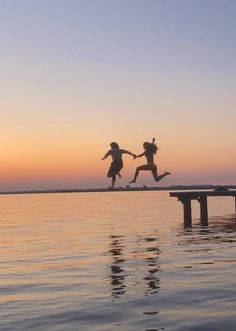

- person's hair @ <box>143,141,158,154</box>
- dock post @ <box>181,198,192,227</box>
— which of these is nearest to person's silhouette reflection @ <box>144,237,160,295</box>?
person's hair @ <box>143,141,158,154</box>

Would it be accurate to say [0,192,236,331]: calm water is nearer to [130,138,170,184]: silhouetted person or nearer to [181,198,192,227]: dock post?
[130,138,170,184]: silhouetted person

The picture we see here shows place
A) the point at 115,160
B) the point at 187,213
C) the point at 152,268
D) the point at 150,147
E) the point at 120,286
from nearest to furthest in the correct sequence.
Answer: the point at 120,286
the point at 152,268
the point at 115,160
the point at 150,147
the point at 187,213

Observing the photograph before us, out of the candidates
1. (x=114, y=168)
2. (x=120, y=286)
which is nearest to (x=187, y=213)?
(x=114, y=168)

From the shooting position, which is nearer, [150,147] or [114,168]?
[114,168]

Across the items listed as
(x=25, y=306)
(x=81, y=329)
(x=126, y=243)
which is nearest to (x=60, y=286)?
(x=25, y=306)

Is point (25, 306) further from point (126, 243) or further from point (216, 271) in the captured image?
point (126, 243)

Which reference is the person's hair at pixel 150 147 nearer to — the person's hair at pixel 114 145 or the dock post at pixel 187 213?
the person's hair at pixel 114 145

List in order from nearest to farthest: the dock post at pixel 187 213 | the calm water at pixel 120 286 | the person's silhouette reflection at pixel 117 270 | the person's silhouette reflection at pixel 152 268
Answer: the calm water at pixel 120 286 → the person's silhouette reflection at pixel 117 270 → the person's silhouette reflection at pixel 152 268 → the dock post at pixel 187 213

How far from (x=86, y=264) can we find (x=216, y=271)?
405cm

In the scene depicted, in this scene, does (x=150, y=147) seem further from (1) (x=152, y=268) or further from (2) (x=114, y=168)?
(1) (x=152, y=268)

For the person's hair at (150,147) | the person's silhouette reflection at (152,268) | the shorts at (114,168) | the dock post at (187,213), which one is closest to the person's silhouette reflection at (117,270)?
the person's silhouette reflection at (152,268)

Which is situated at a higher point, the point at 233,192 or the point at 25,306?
the point at 233,192

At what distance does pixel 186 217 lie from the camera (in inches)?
1335

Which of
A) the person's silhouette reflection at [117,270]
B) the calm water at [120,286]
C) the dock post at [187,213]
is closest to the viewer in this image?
the calm water at [120,286]
